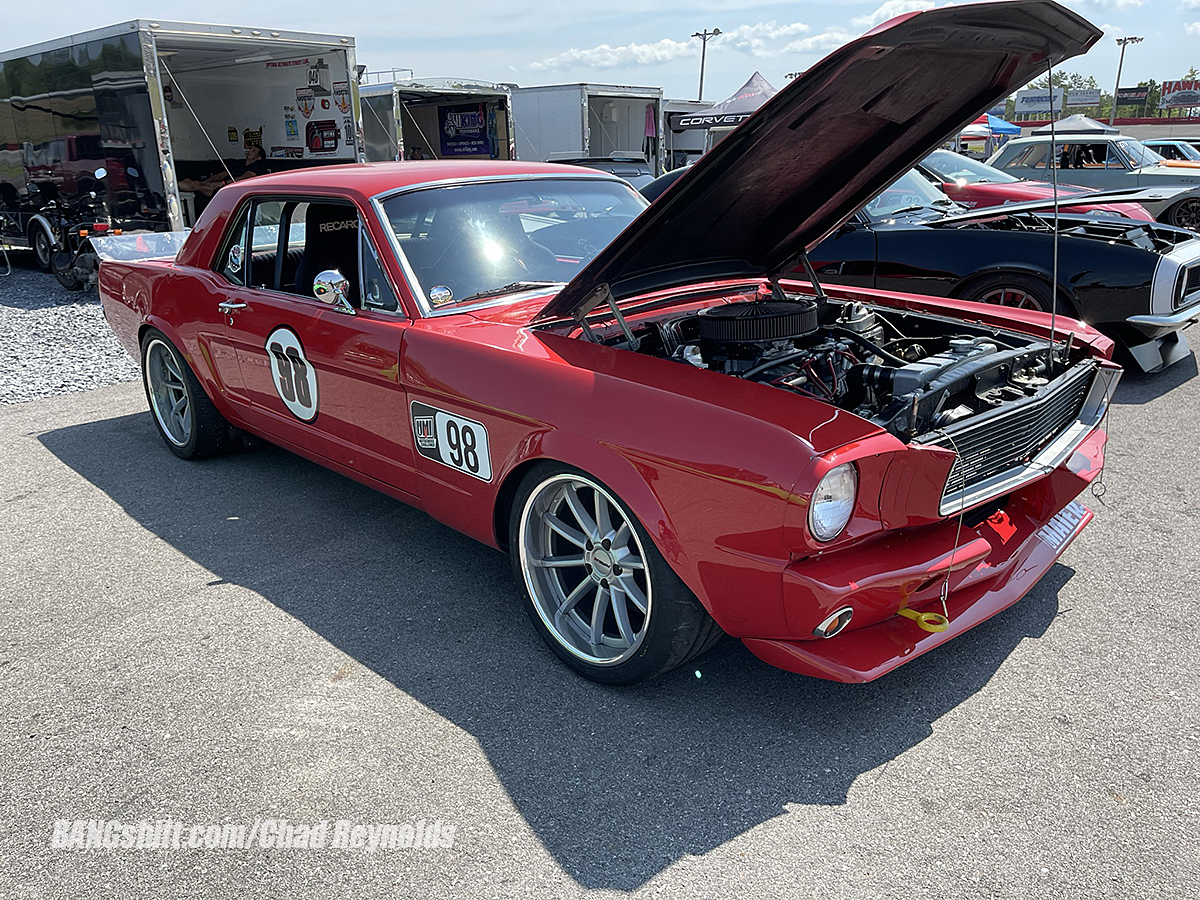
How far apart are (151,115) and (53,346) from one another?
3.36 meters

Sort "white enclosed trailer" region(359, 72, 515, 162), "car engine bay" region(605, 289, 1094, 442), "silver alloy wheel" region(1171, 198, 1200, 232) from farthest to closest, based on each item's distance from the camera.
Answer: "white enclosed trailer" region(359, 72, 515, 162) < "silver alloy wheel" region(1171, 198, 1200, 232) < "car engine bay" region(605, 289, 1094, 442)

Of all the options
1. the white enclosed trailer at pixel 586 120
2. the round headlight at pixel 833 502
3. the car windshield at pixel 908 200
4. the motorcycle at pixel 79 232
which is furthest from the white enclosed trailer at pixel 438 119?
the round headlight at pixel 833 502

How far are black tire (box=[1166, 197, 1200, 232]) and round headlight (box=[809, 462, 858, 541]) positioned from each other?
13430mm

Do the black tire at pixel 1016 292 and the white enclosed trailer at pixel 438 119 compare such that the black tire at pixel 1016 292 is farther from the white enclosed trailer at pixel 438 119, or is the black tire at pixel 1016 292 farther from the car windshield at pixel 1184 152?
the car windshield at pixel 1184 152

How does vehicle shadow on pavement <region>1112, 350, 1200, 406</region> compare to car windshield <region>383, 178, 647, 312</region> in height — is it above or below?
below

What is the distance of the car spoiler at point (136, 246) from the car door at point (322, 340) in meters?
1.90

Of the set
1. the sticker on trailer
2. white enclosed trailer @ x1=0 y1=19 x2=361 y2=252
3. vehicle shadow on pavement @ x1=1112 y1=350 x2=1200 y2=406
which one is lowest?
vehicle shadow on pavement @ x1=1112 y1=350 x2=1200 y2=406

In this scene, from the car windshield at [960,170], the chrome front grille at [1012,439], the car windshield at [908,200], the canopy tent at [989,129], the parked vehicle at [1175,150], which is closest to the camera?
the chrome front grille at [1012,439]

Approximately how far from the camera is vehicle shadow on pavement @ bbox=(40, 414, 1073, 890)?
227 cm

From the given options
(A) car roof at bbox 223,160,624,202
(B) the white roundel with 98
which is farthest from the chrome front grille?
(B) the white roundel with 98

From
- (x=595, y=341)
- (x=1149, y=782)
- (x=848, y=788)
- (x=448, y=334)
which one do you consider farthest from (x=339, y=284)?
(x=1149, y=782)

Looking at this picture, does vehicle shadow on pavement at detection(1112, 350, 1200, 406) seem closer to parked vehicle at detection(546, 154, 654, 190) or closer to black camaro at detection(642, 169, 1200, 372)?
black camaro at detection(642, 169, 1200, 372)

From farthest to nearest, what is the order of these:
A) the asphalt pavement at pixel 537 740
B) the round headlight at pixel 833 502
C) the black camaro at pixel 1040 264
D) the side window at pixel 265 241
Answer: the black camaro at pixel 1040 264 < the side window at pixel 265 241 < the round headlight at pixel 833 502 < the asphalt pavement at pixel 537 740

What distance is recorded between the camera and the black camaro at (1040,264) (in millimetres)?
5562
